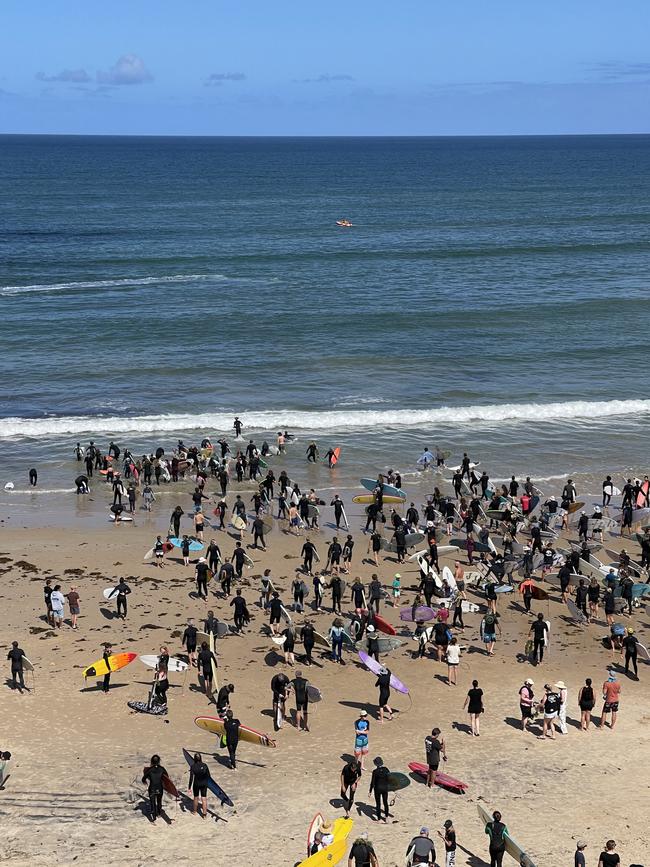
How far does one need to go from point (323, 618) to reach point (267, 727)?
5041 millimetres

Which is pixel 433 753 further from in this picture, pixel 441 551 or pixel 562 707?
pixel 441 551

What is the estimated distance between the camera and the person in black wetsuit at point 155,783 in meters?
16.1

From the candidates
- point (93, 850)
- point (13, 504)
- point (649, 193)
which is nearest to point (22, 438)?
point (13, 504)

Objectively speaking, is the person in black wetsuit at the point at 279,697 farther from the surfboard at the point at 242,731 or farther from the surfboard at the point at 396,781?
the surfboard at the point at 396,781

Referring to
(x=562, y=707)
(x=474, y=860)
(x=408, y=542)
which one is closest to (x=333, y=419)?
(x=408, y=542)

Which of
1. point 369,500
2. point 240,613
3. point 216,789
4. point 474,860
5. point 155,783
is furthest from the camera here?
point 369,500

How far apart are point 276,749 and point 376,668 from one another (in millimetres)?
3184

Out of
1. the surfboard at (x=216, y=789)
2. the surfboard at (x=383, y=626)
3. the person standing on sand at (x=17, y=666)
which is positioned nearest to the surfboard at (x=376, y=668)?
the surfboard at (x=383, y=626)

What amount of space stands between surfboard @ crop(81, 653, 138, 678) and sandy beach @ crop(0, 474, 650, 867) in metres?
0.36

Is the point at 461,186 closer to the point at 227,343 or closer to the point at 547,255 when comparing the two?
the point at 547,255

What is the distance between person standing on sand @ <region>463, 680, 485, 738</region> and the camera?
18.8m

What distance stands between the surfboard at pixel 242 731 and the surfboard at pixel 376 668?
2.82 meters

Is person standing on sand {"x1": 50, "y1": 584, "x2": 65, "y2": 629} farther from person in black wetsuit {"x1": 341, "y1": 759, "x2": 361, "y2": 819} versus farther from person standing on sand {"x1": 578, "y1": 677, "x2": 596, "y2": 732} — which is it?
person standing on sand {"x1": 578, "y1": 677, "x2": 596, "y2": 732}

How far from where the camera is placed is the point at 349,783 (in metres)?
16.8
